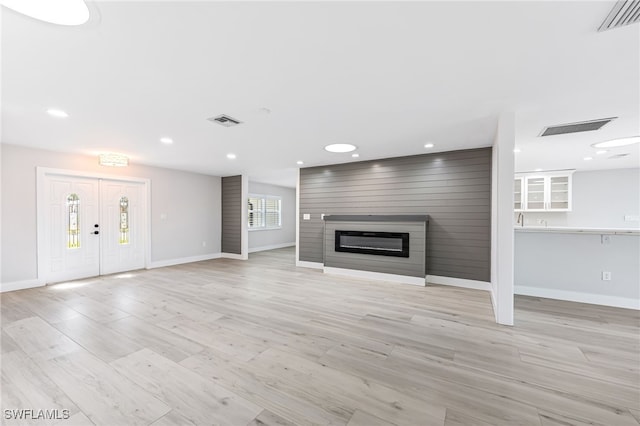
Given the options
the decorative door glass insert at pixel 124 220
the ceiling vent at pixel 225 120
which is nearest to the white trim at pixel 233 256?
the decorative door glass insert at pixel 124 220

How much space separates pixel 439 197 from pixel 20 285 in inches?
307

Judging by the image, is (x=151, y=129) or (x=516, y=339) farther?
(x=151, y=129)

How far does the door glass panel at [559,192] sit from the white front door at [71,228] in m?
11.1

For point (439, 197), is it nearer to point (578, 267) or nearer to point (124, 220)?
point (578, 267)

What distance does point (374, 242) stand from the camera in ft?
18.5

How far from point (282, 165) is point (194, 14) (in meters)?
4.85

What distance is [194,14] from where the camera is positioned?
156cm

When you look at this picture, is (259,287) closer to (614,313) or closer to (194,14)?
(194,14)

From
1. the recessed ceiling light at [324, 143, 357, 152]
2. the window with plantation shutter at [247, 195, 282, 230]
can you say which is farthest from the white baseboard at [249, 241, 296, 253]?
the recessed ceiling light at [324, 143, 357, 152]

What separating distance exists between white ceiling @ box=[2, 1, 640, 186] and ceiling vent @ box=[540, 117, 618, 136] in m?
0.16

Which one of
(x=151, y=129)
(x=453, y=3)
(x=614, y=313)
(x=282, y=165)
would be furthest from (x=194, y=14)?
(x=614, y=313)

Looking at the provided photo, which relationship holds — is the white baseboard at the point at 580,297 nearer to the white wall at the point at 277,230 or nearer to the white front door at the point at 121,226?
the white wall at the point at 277,230

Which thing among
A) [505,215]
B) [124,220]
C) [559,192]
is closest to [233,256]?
[124,220]

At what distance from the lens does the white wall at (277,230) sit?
952cm
